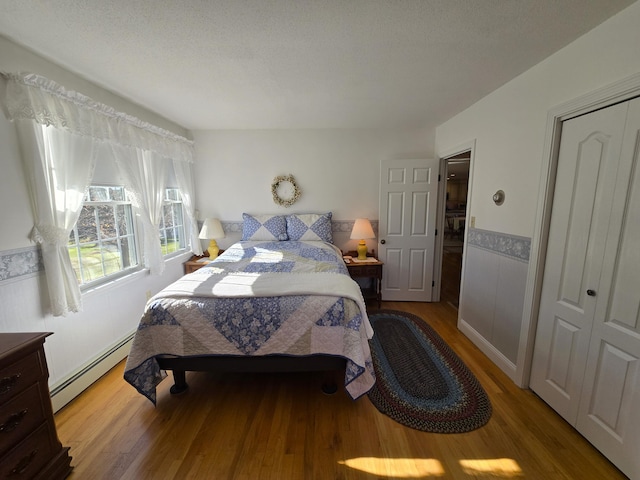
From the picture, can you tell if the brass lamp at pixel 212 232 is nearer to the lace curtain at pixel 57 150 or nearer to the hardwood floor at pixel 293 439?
the lace curtain at pixel 57 150

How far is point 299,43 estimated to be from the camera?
1.54m

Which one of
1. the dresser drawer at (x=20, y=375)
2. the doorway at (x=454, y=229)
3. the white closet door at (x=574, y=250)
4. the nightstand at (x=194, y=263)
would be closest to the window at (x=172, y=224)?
the nightstand at (x=194, y=263)

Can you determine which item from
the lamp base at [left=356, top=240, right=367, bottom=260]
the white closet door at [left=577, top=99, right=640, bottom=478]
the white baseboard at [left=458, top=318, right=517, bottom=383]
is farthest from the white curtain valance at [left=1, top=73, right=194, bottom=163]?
the white baseboard at [left=458, top=318, right=517, bottom=383]

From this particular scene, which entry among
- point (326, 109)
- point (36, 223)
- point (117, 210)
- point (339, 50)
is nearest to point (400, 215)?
point (326, 109)

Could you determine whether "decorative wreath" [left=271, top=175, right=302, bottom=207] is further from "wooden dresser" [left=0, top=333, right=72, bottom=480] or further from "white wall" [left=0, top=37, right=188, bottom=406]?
"wooden dresser" [left=0, top=333, right=72, bottom=480]

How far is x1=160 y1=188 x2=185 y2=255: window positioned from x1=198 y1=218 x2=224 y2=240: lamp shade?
32 centimetres

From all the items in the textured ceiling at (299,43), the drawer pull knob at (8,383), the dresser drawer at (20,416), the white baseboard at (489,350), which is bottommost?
the white baseboard at (489,350)

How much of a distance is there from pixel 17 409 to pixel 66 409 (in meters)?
0.84

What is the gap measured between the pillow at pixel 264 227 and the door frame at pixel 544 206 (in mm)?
2571

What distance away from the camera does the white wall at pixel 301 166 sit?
11.4ft

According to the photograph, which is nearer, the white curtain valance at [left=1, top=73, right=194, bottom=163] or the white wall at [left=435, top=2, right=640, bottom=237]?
the white wall at [left=435, top=2, right=640, bottom=237]

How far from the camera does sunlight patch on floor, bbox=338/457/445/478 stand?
1323 mm

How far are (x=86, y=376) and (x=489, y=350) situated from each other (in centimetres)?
336

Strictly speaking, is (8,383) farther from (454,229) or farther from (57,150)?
(454,229)
